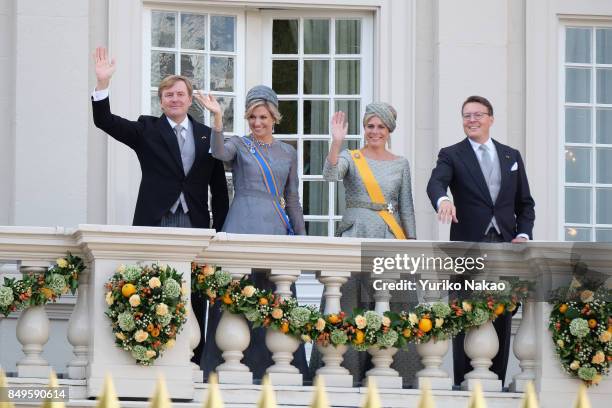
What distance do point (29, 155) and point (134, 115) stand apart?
2.89 feet

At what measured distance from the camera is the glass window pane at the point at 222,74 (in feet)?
40.3

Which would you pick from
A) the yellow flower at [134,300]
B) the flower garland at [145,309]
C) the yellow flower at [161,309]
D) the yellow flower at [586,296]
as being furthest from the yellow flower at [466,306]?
the yellow flower at [134,300]

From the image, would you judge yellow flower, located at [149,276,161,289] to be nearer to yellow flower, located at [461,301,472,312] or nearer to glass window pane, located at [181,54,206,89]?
yellow flower, located at [461,301,472,312]

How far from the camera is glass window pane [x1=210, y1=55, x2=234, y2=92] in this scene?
1228cm

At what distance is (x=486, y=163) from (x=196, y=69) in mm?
3384

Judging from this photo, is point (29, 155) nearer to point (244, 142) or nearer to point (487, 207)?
point (244, 142)

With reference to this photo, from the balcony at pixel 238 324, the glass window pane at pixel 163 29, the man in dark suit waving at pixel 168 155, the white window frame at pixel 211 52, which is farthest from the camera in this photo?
the glass window pane at pixel 163 29

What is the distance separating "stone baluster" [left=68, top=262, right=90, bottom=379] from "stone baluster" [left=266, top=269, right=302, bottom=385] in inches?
38.9

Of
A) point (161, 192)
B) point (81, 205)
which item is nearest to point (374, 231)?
point (161, 192)

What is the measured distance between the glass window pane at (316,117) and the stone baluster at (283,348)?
3822 mm

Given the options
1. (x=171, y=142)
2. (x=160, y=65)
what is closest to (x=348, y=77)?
(x=160, y=65)

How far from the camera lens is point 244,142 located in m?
9.51

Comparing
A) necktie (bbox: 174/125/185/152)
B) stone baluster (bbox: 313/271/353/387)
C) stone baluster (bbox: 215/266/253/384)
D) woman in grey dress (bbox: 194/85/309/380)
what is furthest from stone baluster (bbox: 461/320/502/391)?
necktie (bbox: 174/125/185/152)

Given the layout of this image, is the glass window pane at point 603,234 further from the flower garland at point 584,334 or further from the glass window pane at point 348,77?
the flower garland at point 584,334
